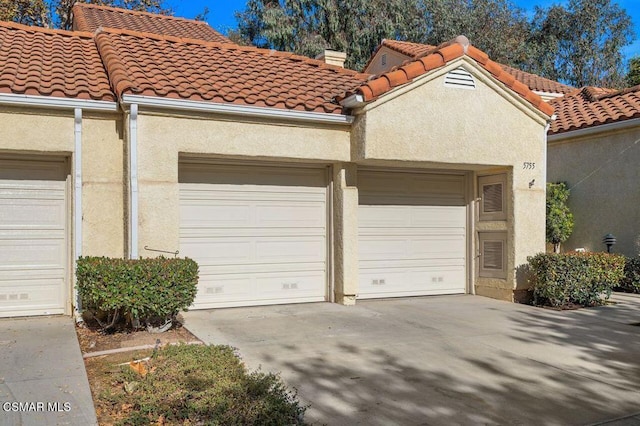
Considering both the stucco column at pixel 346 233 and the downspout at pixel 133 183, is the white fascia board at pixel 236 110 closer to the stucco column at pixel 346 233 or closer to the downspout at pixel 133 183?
the downspout at pixel 133 183

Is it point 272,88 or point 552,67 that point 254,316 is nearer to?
point 272,88

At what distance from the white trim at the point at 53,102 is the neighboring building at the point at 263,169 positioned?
0.02 metres

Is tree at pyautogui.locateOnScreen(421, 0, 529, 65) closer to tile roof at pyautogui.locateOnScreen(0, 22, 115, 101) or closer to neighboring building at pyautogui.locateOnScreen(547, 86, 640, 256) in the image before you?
neighboring building at pyautogui.locateOnScreen(547, 86, 640, 256)

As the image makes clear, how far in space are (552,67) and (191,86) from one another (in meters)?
29.6

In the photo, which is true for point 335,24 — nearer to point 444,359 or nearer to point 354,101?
point 354,101

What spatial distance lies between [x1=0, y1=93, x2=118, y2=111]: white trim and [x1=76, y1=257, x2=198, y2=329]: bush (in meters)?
2.19

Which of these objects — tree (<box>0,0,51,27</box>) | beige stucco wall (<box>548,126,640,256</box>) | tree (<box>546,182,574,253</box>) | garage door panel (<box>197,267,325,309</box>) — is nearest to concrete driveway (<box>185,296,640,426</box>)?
garage door panel (<box>197,267,325,309</box>)

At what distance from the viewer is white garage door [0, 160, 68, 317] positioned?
8.32m

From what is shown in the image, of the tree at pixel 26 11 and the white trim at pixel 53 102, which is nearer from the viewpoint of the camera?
the white trim at pixel 53 102

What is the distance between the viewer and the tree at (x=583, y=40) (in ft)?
106

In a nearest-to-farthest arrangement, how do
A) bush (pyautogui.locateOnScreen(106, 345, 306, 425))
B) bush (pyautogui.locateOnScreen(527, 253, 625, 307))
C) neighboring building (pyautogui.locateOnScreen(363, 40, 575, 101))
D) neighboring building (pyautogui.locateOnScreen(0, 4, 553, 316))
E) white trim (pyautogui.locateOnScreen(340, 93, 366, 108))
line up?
bush (pyautogui.locateOnScreen(106, 345, 306, 425)) → neighboring building (pyautogui.locateOnScreen(0, 4, 553, 316)) → white trim (pyautogui.locateOnScreen(340, 93, 366, 108)) → bush (pyautogui.locateOnScreen(527, 253, 625, 307)) → neighboring building (pyautogui.locateOnScreen(363, 40, 575, 101))

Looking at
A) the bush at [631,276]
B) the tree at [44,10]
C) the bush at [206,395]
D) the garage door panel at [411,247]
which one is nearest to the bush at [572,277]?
the garage door panel at [411,247]

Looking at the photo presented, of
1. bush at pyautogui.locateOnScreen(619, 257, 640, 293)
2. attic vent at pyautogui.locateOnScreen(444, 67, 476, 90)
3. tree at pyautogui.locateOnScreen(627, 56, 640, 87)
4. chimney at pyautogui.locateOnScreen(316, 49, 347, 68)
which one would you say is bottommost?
bush at pyautogui.locateOnScreen(619, 257, 640, 293)

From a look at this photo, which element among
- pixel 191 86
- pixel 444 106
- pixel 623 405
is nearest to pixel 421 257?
pixel 444 106
